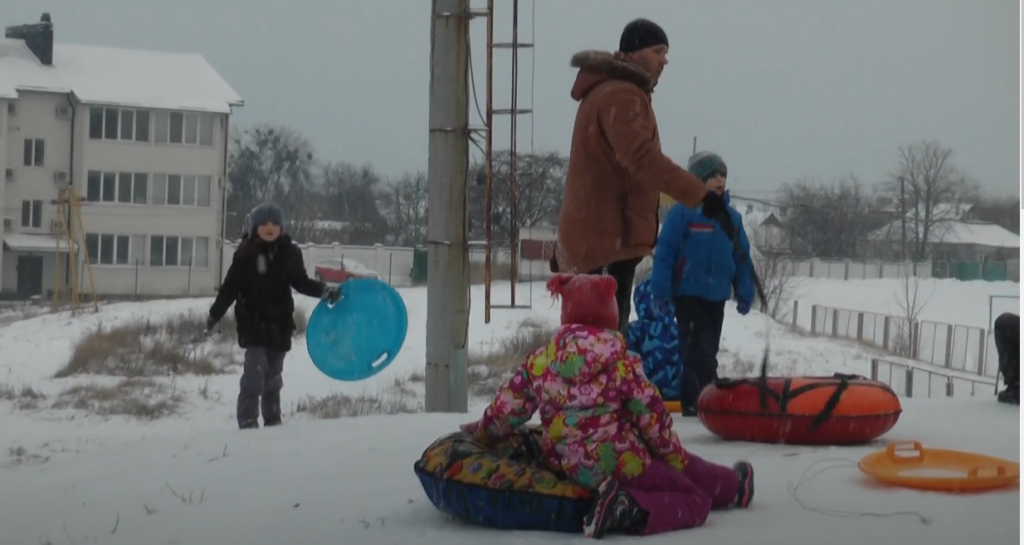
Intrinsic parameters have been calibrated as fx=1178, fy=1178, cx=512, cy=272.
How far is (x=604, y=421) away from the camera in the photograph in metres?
3.05

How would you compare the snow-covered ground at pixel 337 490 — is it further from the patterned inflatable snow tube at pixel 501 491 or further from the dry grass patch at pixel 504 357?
the dry grass patch at pixel 504 357

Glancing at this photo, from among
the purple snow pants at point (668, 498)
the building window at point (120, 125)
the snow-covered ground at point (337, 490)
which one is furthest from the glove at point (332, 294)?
the purple snow pants at point (668, 498)

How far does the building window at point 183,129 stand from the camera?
8.27 m

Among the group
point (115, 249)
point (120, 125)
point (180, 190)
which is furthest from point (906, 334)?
point (120, 125)

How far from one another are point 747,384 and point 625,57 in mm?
1360

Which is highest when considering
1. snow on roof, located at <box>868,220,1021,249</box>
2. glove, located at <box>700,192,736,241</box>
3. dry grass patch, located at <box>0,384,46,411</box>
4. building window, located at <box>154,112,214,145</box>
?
building window, located at <box>154,112,214,145</box>

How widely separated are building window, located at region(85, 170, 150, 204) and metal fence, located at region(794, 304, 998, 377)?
27.8ft

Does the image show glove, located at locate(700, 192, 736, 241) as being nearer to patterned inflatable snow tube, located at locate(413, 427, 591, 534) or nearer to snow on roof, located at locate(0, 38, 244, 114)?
patterned inflatable snow tube, located at locate(413, 427, 591, 534)

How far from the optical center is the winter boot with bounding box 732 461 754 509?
337cm

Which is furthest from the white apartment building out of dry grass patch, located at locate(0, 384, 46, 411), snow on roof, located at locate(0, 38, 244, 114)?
dry grass patch, located at locate(0, 384, 46, 411)

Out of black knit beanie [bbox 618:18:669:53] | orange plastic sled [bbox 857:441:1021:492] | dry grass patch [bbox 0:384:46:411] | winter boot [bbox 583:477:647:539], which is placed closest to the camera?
winter boot [bbox 583:477:647:539]

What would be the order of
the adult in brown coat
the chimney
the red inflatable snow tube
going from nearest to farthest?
the adult in brown coat, the red inflatable snow tube, the chimney

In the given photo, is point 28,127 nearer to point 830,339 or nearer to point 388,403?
point 388,403

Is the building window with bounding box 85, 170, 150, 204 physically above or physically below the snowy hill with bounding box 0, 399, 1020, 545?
above
